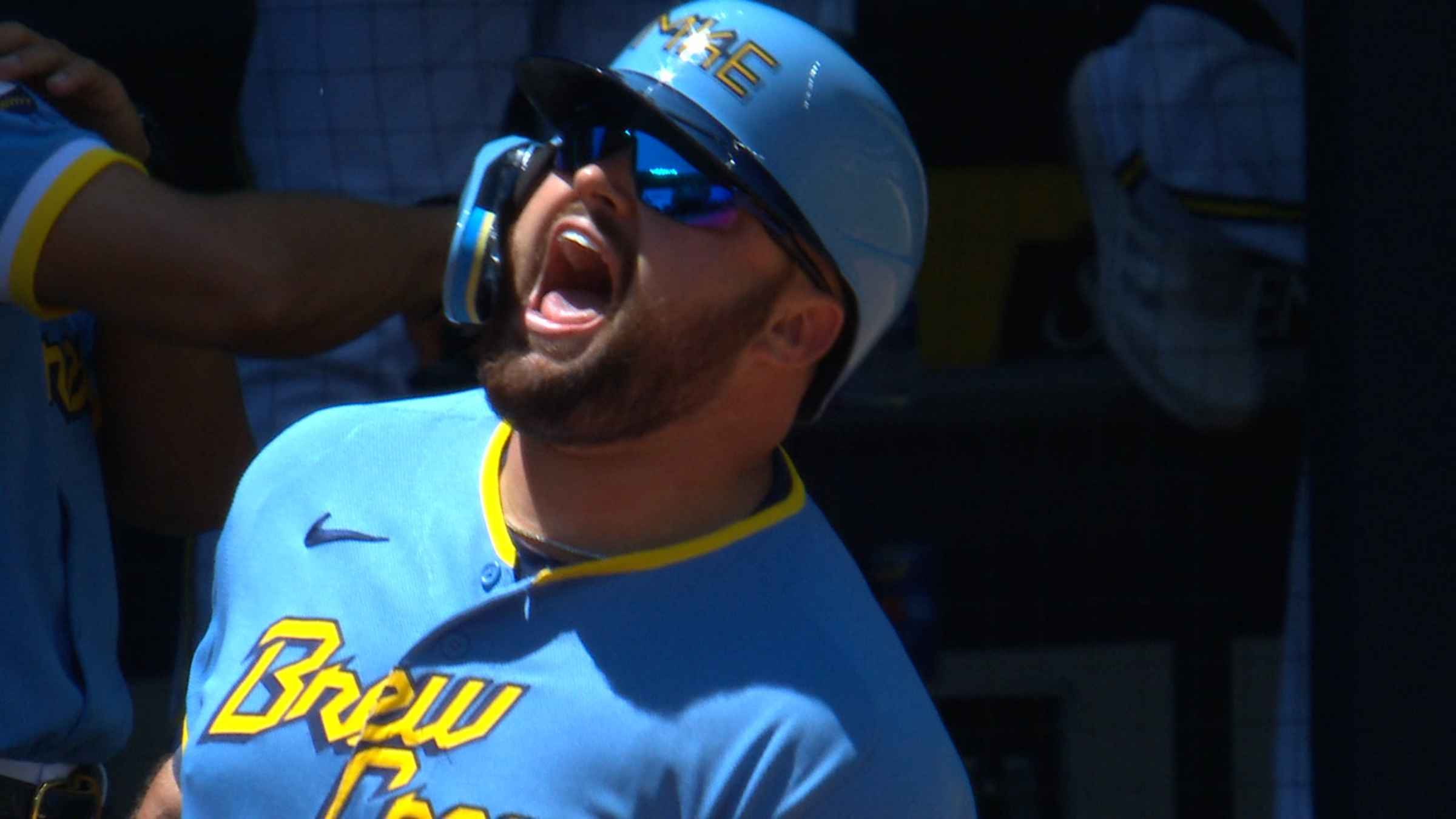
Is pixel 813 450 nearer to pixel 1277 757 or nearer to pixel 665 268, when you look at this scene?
pixel 1277 757

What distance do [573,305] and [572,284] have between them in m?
0.05

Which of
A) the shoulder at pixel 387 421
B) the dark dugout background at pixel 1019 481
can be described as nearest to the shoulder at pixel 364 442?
the shoulder at pixel 387 421

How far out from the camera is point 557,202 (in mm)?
1746

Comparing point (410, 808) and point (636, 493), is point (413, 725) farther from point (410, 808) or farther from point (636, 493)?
point (636, 493)

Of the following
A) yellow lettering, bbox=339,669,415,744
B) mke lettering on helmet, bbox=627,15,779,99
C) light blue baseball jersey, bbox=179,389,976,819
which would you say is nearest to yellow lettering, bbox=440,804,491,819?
light blue baseball jersey, bbox=179,389,976,819

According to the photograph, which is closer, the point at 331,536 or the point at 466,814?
the point at 466,814

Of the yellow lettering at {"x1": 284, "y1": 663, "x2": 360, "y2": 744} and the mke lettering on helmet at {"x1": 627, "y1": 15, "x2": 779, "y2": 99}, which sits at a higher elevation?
the mke lettering on helmet at {"x1": 627, "y1": 15, "x2": 779, "y2": 99}

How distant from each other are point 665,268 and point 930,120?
221 cm

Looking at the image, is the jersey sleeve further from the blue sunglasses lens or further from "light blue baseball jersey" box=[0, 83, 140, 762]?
the blue sunglasses lens

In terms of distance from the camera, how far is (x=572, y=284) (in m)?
1.76

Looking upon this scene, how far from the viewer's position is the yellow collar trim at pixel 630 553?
1.68 meters

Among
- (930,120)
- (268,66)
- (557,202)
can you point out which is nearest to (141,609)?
(268,66)

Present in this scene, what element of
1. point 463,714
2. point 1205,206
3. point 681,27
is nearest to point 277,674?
point 463,714

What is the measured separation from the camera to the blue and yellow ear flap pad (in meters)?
1.74
